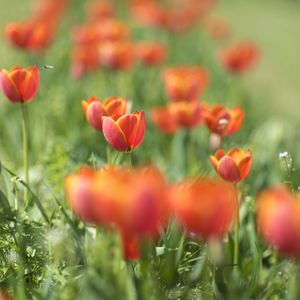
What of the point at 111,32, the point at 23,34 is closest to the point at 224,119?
the point at 23,34

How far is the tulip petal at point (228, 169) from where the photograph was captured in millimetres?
1121

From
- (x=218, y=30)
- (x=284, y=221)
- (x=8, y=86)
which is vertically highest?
(x=8, y=86)

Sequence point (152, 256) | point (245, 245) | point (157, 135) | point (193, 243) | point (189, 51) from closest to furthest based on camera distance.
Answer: point (152, 256) < point (193, 243) < point (245, 245) < point (157, 135) < point (189, 51)

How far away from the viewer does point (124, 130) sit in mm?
1146

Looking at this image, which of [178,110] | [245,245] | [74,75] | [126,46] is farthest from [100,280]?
[74,75]

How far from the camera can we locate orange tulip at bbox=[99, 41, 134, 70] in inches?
110

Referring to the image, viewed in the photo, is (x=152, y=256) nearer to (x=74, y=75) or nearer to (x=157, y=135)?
(x=157, y=135)

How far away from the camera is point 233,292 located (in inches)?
32.7

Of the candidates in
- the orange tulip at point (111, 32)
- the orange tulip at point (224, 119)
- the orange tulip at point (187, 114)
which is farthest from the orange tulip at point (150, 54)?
the orange tulip at point (224, 119)

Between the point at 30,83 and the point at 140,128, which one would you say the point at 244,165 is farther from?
the point at 30,83

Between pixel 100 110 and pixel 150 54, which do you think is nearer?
pixel 100 110

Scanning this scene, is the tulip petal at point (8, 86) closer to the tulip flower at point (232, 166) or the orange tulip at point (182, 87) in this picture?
the tulip flower at point (232, 166)

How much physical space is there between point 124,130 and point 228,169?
274 millimetres

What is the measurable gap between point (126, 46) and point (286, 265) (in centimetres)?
A: 194
